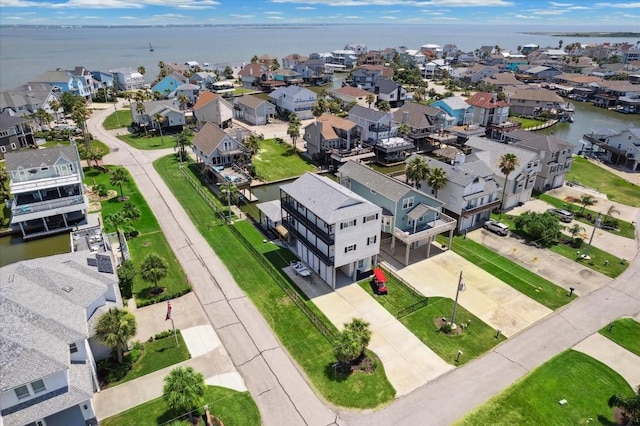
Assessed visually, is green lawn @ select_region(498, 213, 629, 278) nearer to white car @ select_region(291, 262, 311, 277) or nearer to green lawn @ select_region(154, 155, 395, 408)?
white car @ select_region(291, 262, 311, 277)

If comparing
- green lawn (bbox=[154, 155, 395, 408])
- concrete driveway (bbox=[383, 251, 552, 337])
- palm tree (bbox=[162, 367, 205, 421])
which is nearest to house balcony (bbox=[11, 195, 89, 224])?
green lawn (bbox=[154, 155, 395, 408])

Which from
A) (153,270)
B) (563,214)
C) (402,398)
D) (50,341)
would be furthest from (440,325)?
(563,214)

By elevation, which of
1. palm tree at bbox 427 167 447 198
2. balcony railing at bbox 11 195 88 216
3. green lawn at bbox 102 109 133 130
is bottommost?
green lawn at bbox 102 109 133 130

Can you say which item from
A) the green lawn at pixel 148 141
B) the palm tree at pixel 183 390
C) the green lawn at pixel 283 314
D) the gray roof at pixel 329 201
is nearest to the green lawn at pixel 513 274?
the gray roof at pixel 329 201

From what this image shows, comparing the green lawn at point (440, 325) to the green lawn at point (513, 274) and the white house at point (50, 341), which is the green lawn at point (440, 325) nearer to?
the green lawn at point (513, 274)

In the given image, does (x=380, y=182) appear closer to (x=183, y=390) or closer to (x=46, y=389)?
(x=183, y=390)
